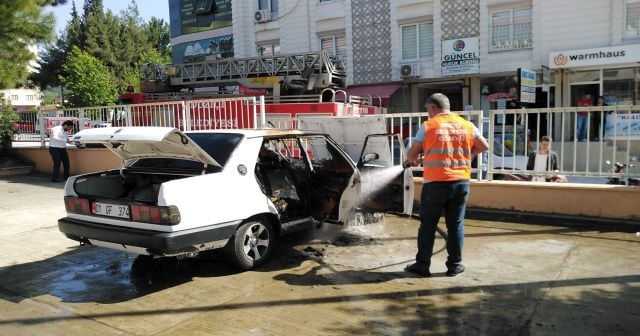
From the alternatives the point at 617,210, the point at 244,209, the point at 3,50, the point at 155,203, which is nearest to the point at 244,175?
the point at 244,209

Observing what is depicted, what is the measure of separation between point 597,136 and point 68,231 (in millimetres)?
6697

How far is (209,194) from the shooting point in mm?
4535

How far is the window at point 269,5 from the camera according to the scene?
22.7 m

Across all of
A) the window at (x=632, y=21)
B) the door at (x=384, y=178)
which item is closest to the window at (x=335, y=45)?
the window at (x=632, y=21)

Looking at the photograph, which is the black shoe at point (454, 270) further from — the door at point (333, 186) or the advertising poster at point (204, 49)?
the advertising poster at point (204, 49)

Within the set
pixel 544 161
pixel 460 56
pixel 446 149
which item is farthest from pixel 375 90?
pixel 446 149

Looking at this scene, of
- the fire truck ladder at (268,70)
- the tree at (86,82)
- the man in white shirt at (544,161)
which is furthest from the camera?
the tree at (86,82)

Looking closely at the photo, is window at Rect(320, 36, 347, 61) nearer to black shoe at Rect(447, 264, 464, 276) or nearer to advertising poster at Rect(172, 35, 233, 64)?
advertising poster at Rect(172, 35, 233, 64)

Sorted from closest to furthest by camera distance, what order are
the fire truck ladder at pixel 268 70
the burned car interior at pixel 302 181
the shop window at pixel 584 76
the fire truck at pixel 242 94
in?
1. the burned car interior at pixel 302 181
2. the fire truck at pixel 242 94
3. the fire truck ladder at pixel 268 70
4. the shop window at pixel 584 76

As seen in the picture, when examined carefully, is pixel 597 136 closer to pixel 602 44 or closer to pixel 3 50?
pixel 602 44

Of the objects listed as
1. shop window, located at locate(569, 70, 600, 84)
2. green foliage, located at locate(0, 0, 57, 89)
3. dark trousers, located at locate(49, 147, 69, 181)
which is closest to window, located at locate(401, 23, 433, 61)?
shop window, located at locate(569, 70, 600, 84)

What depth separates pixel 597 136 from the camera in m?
6.97

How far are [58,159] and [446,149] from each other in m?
10.4

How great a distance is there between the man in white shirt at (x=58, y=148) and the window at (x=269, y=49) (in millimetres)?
12037
